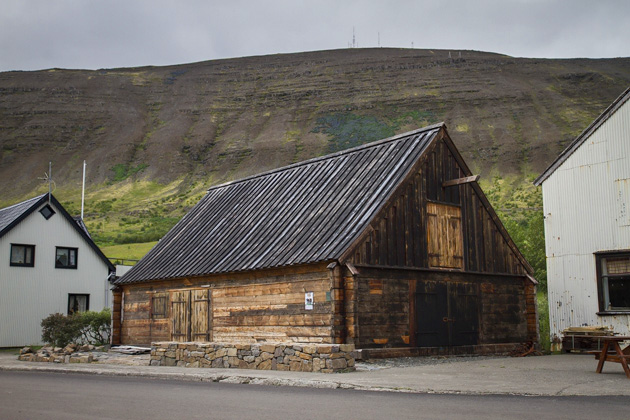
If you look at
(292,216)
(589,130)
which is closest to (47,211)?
(292,216)

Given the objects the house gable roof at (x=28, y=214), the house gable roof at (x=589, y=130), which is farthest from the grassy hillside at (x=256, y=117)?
the house gable roof at (x=589, y=130)

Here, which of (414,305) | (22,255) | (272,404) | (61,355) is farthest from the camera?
(22,255)

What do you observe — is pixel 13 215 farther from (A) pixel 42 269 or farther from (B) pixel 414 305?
(B) pixel 414 305

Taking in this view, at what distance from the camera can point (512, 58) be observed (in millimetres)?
164250

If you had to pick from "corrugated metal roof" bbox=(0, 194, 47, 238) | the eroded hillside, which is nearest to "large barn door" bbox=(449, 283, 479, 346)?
"corrugated metal roof" bbox=(0, 194, 47, 238)

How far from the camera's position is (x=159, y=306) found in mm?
26188

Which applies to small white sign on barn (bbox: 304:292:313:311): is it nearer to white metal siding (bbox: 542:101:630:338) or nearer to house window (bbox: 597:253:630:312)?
white metal siding (bbox: 542:101:630:338)

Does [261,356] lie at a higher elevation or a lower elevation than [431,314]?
lower

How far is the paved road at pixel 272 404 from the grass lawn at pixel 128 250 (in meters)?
51.6

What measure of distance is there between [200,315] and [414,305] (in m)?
7.82

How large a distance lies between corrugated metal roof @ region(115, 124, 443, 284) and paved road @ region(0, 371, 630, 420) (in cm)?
743

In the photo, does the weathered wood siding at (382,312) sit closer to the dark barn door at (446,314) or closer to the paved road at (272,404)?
the dark barn door at (446,314)

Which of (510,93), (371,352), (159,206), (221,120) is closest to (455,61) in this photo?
(510,93)

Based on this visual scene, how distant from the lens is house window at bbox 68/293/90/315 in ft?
122
